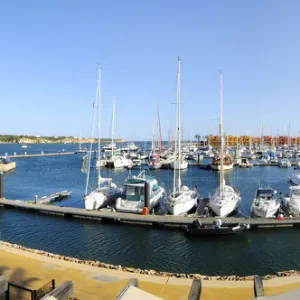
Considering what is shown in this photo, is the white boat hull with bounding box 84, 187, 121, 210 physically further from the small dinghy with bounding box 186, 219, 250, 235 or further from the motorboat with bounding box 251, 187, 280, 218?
the motorboat with bounding box 251, 187, 280, 218

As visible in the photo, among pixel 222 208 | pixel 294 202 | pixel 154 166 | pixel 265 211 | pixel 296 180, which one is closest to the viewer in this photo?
pixel 265 211

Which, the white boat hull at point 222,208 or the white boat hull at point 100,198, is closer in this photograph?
the white boat hull at point 222,208

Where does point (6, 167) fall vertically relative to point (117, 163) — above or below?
below

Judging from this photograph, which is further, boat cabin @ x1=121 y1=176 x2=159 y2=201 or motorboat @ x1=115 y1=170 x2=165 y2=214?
boat cabin @ x1=121 y1=176 x2=159 y2=201

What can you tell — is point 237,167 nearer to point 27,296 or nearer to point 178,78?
point 178,78

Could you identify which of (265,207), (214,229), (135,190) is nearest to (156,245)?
(214,229)

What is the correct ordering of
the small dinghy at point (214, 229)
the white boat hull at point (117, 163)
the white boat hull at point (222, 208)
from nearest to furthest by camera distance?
1. the small dinghy at point (214, 229)
2. the white boat hull at point (222, 208)
3. the white boat hull at point (117, 163)

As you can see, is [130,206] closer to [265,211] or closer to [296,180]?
[265,211]

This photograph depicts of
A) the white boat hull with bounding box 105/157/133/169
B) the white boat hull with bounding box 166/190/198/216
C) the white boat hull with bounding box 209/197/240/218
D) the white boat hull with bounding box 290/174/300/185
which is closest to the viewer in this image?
the white boat hull with bounding box 209/197/240/218

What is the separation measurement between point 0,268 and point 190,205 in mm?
19213

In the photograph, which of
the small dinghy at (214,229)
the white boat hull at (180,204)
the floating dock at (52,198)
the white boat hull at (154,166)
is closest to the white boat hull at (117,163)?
the white boat hull at (154,166)

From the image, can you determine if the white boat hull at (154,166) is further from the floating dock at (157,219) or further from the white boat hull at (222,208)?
the white boat hull at (222,208)

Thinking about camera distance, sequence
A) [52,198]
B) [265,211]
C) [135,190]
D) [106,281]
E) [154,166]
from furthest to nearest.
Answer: [154,166], [52,198], [135,190], [265,211], [106,281]

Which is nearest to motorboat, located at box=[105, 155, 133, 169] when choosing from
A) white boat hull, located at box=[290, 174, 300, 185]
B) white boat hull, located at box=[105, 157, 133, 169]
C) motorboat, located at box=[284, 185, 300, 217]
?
white boat hull, located at box=[105, 157, 133, 169]
